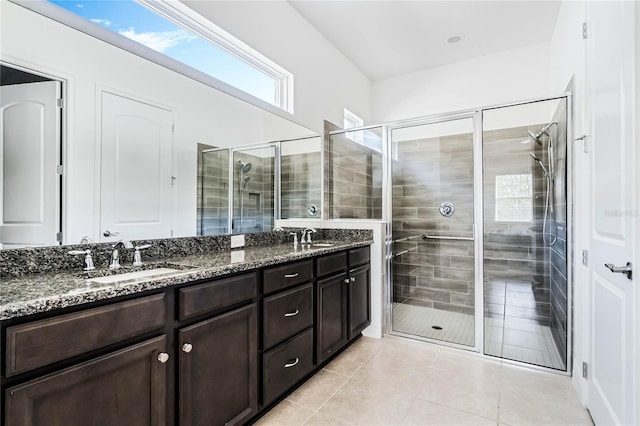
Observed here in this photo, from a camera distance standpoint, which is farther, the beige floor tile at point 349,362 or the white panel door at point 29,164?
the beige floor tile at point 349,362

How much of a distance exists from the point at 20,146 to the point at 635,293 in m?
2.60

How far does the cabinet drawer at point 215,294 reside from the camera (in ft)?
4.35

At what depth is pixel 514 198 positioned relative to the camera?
3006 millimetres

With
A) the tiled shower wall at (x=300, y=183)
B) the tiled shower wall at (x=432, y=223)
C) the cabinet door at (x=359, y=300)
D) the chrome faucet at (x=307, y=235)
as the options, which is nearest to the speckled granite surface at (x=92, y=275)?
the cabinet door at (x=359, y=300)

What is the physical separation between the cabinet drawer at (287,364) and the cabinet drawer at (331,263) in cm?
43

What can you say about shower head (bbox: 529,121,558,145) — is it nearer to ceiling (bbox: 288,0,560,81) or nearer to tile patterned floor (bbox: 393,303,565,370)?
ceiling (bbox: 288,0,560,81)

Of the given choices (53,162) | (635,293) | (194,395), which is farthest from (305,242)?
(635,293)

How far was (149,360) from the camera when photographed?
3.93 ft

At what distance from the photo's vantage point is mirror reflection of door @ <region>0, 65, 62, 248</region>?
4.21 ft

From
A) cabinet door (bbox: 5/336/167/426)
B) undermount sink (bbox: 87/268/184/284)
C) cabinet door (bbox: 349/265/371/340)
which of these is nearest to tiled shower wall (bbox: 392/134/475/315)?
cabinet door (bbox: 349/265/371/340)

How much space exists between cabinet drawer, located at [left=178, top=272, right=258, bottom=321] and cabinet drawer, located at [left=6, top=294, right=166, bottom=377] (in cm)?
10

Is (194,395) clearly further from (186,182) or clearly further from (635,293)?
(635,293)

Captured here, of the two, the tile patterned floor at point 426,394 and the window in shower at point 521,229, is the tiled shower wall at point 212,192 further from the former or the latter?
the window in shower at point 521,229

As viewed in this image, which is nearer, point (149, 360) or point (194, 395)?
point (149, 360)
